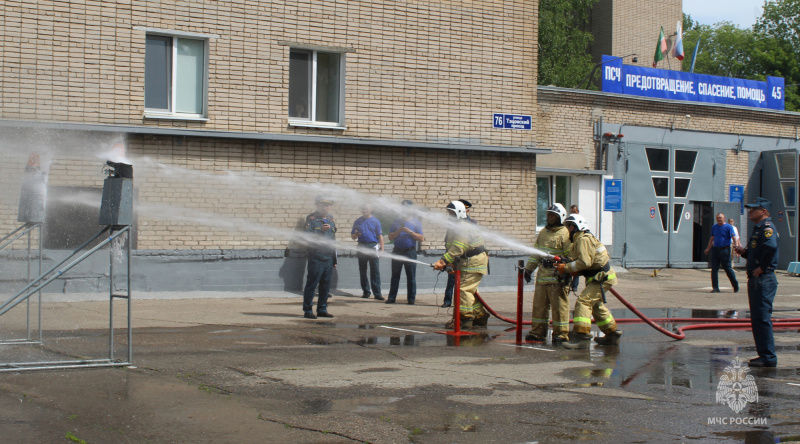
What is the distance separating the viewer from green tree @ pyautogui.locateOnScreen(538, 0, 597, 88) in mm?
34469

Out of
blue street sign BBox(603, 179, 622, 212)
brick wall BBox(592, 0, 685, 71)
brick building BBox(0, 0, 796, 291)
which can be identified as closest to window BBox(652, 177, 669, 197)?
blue street sign BBox(603, 179, 622, 212)

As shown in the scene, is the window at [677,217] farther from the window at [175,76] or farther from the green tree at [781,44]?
the green tree at [781,44]

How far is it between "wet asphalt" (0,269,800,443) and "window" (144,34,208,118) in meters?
4.37

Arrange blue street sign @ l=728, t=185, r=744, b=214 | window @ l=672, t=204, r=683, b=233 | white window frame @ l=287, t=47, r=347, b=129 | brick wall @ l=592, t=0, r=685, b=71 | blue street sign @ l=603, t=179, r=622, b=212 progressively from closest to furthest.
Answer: white window frame @ l=287, t=47, r=347, b=129, blue street sign @ l=603, t=179, r=622, b=212, window @ l=672, t=204, r=683, b=233, blue street sign @ l=728, t=185, r=744, b=214, brick wall @ l=592, t=0, r=685, b=71

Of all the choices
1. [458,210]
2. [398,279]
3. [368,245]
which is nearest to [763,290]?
[458,210]

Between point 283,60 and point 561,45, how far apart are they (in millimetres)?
21344

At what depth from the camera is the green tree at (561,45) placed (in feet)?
113

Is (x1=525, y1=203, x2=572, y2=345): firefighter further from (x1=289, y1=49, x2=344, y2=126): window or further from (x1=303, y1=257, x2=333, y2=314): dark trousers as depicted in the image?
(x1=289, y1=49, x2=344, y2=126): window

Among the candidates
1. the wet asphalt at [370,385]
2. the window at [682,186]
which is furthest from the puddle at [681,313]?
the window at [682,186]

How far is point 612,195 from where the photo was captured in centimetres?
2170

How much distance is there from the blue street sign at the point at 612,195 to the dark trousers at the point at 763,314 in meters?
12.6

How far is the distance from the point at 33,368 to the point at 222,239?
789cm

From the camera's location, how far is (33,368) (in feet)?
25.7

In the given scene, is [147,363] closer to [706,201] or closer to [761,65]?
[706,201]
